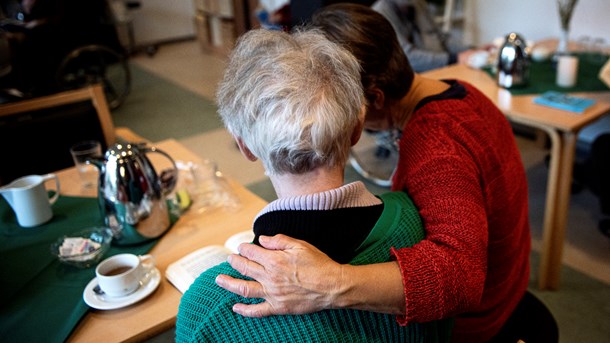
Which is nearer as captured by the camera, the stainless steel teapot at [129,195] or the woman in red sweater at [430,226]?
the woman in red sweater at [430,226]

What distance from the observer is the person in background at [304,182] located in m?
0.77

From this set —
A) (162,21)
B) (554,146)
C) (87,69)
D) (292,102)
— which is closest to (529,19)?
(554,146)

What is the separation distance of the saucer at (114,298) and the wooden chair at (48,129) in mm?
1089

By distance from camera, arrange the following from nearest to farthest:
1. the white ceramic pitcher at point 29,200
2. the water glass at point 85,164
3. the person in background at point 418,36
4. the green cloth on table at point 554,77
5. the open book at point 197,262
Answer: the open book at point 197,262, the white ceramic pitcher at point 29,200, the water glass at point 85,164, the green cloth on table at point 554,77, the person in background at point 418,36

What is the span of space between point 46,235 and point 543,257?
1876mm

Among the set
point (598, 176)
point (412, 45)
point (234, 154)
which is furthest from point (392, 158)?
point (598, 176)

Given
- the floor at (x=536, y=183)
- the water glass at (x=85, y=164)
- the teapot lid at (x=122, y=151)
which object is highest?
the teapot lid at (x=122, y=151)

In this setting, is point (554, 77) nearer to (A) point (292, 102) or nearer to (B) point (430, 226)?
(B) point (430, 226)

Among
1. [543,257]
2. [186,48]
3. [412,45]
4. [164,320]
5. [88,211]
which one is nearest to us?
[164,320]

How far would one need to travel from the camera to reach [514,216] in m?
1.14

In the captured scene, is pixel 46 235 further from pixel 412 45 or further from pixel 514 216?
pixel 412 45

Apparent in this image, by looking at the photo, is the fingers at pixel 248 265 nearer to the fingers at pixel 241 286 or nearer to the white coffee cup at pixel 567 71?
the fingers at pixel 241 286

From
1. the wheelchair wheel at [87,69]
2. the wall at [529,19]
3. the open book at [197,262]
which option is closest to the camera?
the open book at [197,262]

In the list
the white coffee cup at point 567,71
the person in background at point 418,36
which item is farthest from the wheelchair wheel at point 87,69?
the white coffee cup at point 567,71
